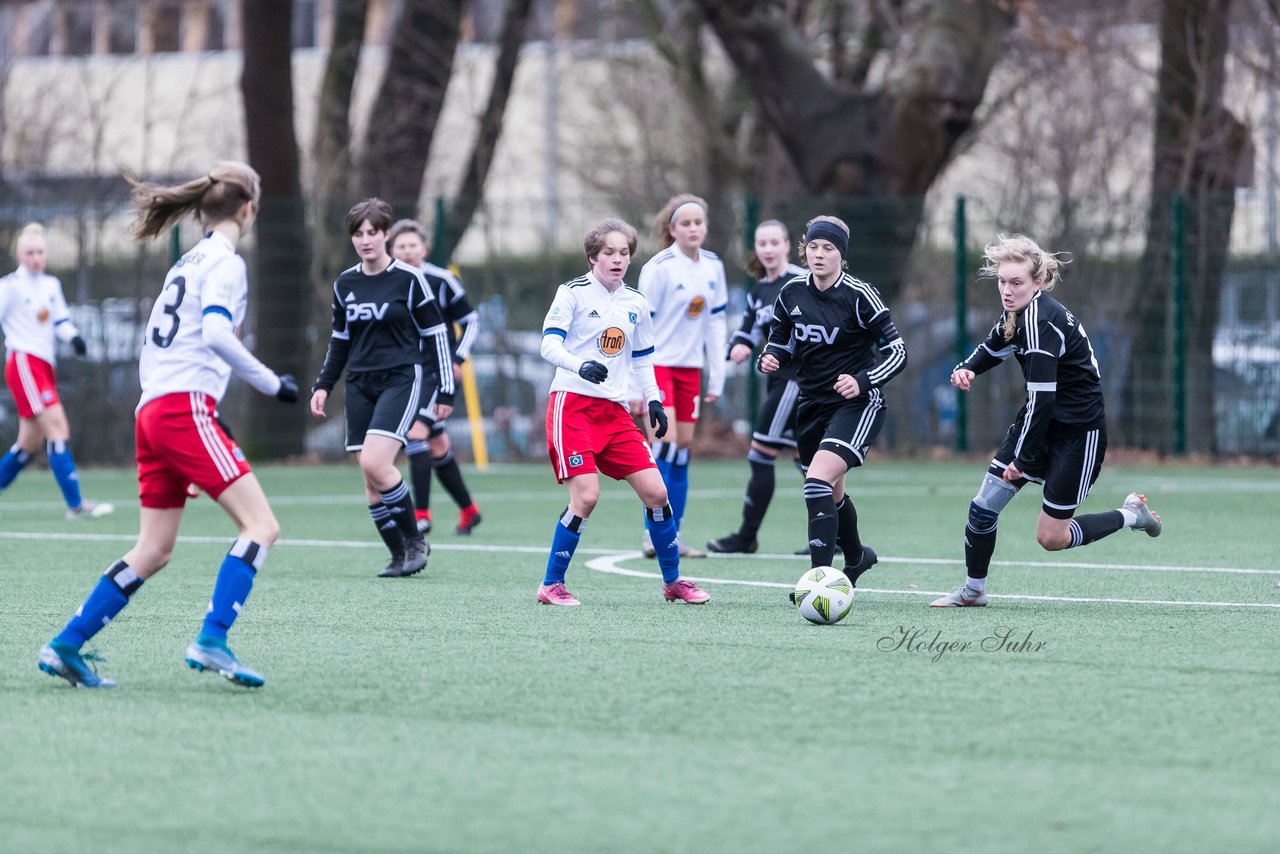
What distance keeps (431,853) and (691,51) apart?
21117mm

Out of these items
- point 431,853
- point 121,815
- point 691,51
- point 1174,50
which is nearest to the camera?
point 431,853

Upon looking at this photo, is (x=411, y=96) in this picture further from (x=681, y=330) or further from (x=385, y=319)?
(x=385, y=319)

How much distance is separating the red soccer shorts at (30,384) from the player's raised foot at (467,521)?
10.8ft

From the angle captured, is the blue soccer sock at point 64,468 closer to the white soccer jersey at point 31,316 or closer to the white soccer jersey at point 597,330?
the white soccer jersey at point 31,316

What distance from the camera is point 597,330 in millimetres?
8859

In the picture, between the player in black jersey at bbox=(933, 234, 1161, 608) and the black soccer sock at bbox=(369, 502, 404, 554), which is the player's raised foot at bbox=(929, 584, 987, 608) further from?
the black soccer sock at bbox=(369, 502, 404, 554)

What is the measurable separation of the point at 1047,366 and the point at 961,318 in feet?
39.6

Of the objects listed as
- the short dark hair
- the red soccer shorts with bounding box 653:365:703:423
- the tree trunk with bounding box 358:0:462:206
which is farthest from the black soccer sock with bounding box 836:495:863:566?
the tree trunk with bounding box 358:0:462:206

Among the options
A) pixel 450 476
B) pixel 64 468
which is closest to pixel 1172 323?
pixel 450 476

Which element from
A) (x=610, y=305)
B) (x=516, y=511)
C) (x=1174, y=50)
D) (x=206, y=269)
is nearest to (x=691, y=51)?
(x=1174, y=50)

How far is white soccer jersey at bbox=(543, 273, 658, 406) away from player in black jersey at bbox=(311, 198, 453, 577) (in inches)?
60.9

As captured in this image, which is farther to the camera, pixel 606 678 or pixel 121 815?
pixel 606 678

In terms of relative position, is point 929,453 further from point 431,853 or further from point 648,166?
point 431,853

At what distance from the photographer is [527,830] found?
4609 millimetres
